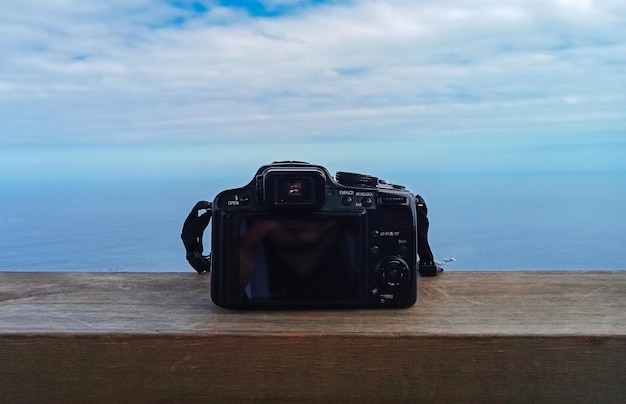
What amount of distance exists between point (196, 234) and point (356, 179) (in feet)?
1.47

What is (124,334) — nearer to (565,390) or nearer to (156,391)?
(156,391)

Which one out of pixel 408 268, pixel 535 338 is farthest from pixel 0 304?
pixel 535 338

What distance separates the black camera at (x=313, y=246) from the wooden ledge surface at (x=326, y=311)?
0.04 meters

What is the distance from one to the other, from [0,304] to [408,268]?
2.87 feet

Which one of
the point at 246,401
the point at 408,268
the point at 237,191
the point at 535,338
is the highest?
the point at 237,191

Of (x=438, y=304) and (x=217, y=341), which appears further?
(x=438, y=304)

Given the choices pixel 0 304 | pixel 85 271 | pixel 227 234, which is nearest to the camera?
pixel 227 234

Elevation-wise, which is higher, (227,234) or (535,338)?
(227,234)

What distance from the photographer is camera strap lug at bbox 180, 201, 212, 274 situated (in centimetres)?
162

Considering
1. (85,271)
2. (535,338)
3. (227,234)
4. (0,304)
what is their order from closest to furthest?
1. (535,338)
2. (227,234)
3. (0,304)
4. (85,271)

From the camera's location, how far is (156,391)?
125 centimetres

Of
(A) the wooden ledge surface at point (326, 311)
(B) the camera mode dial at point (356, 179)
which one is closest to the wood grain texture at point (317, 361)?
(A) the wooden ledge surface at point (326, 311)

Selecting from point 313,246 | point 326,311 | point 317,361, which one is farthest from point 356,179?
point 317,361

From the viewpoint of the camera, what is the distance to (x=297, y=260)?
1381 mm
